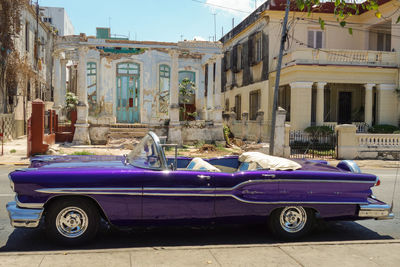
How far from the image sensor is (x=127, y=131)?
20.3 metres

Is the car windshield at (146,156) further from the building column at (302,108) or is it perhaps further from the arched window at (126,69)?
the arched window at (126,69)

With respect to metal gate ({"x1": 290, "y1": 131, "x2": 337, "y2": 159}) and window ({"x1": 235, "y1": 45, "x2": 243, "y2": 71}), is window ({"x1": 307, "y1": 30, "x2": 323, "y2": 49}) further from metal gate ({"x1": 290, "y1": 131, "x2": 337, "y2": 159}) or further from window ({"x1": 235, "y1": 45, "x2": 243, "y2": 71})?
metal gate ({"x1": 290, "y1": 131, "x2": 337, "y2": 159})

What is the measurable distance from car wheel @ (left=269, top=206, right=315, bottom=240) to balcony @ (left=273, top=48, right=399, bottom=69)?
15.9 metres

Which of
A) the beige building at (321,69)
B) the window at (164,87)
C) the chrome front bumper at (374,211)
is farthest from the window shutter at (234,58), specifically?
the chrome front bumper at (374,211)

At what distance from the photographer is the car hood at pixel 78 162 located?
498 centimetres

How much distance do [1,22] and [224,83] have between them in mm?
17387

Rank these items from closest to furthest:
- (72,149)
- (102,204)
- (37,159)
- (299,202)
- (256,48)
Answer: (102,204), (299,202), (37,159), (72,149), (256,48)

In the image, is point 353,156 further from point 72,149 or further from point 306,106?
point 72,149

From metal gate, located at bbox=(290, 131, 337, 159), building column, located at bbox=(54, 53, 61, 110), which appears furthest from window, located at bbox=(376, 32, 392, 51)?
building column, located at bbox=(54, 53, 61, 110)

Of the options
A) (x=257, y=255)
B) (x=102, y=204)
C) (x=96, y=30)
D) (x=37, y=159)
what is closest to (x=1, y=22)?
(x=96, y=30)

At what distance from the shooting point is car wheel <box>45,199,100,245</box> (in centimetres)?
456

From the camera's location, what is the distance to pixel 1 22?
19766 millimetres

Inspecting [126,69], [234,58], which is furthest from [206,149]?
[234,58]

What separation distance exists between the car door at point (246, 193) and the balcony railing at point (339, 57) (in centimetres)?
1610
